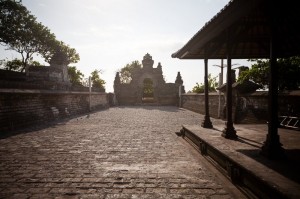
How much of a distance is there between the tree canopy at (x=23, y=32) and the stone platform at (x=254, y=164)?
30720mm

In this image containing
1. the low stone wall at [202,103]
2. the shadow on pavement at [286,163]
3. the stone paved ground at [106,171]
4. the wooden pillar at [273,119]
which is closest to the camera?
the shadow on pavement at [286,163]

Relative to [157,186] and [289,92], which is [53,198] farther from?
[289,92]

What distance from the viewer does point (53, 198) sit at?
3.70 metres

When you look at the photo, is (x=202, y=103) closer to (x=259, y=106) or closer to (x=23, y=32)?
(x=259, y=106)

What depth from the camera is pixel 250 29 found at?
23.4ft

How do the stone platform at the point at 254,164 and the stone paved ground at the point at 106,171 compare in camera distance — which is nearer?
the stone platform at the point at 254,164

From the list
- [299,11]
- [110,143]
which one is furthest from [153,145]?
[299,11]

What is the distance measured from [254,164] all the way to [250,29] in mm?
4753

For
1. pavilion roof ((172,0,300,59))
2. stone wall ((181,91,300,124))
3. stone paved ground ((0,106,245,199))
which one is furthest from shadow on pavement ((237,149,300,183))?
stone wall ((181,91,300,124))

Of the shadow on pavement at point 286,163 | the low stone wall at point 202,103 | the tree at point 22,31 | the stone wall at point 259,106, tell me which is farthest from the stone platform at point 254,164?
the tree at point 22,31

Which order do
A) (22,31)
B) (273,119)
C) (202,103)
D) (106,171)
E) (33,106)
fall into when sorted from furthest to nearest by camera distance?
(22,31), (202,103), (33,106), (106,171), (273,119)

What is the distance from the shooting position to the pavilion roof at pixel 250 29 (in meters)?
4.40

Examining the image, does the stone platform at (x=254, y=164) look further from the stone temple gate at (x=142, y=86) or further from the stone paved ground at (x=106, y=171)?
the stone temple gate at (x=142, y=86)

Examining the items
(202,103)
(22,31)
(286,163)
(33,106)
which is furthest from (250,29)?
(22,31)
